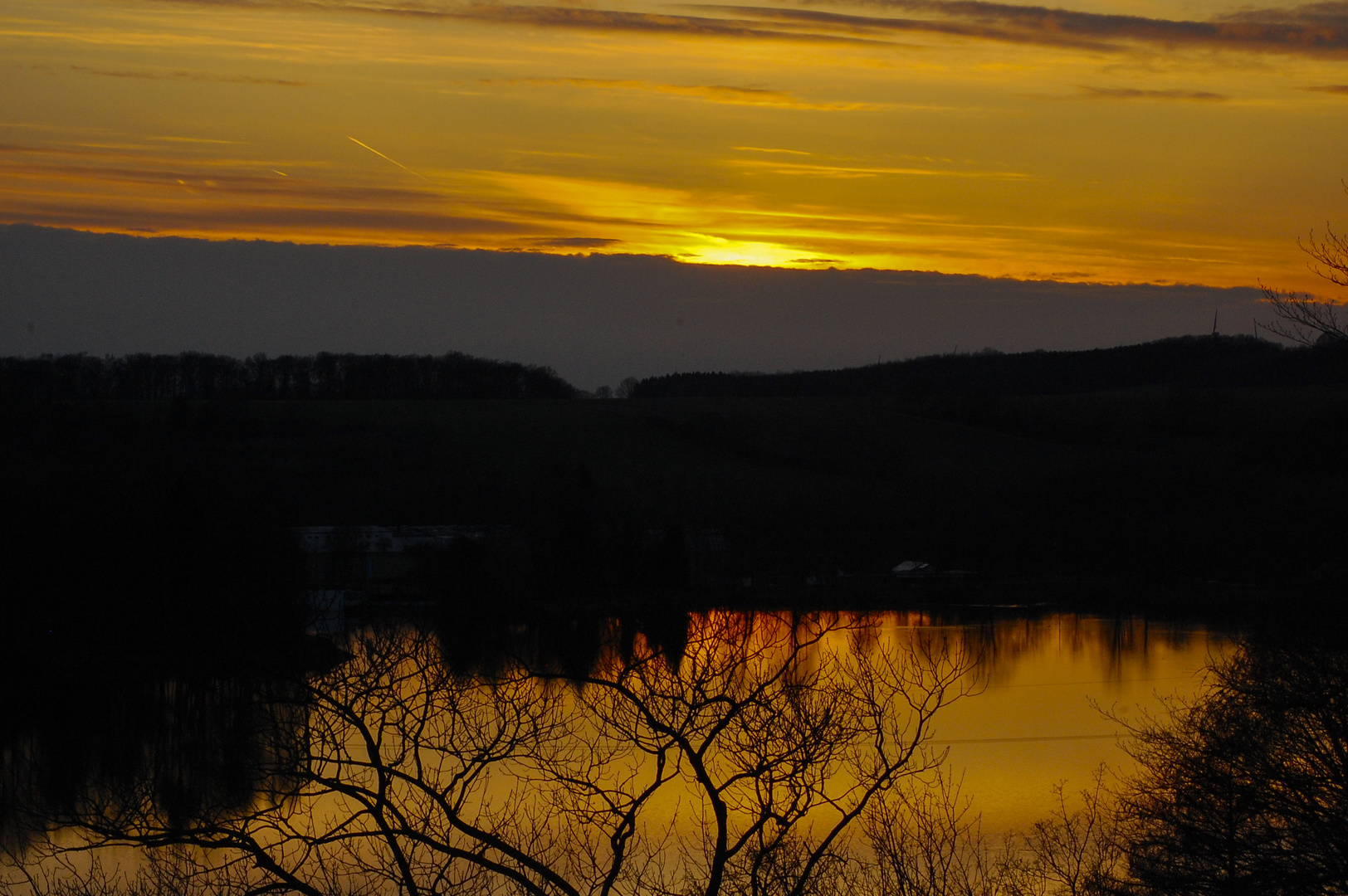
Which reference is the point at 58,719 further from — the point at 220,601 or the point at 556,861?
the point at 556,861

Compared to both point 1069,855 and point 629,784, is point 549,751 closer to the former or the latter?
point 629,784

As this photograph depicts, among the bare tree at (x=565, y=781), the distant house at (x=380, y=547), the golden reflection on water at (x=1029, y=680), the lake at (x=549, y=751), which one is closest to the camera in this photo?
the bare tree at (x=565, y=781)

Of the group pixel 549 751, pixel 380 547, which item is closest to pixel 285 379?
pixel 380 547

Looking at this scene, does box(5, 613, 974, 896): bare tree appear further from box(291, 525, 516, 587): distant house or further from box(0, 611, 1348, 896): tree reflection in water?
box(291, 525, 516, 587): distant house

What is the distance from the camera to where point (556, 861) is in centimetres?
1296

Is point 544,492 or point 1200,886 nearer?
point 1200,886

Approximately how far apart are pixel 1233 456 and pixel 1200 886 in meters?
59.2

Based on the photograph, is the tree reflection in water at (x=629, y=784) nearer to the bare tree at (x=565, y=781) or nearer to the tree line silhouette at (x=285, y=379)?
the bare tree at (x=565, y=781)

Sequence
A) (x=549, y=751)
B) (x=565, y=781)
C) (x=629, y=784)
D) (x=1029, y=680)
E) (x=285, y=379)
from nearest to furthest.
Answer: (x=565, y=781)
(x=549, y=751)
(x=629, y=784)
(x=1029, y=680)
(x=285, y=379)

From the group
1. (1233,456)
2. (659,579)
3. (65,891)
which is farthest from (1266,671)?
(1233,456)

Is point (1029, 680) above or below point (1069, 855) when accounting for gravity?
above

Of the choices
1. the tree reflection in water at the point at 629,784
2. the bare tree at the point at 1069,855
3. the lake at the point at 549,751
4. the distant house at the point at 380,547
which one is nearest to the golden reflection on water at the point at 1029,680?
the lake at the point at 549,751

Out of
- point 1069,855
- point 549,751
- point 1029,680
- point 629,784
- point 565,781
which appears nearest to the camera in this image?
point 565,781

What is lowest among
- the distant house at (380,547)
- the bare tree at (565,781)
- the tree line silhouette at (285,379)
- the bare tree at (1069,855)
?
the bare tree at (1069,855)
